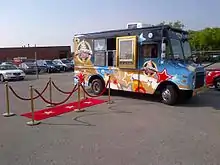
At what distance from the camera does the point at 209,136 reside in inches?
237

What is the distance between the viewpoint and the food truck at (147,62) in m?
9.45

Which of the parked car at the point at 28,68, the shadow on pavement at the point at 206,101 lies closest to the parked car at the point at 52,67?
the parked car at the point at 28,68

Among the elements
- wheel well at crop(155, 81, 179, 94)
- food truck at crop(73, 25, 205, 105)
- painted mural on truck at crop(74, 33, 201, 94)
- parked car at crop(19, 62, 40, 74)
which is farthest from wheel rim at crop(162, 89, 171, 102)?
parked car at crop(19, 62, 40, 74)

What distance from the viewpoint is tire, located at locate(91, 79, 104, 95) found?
473 inches

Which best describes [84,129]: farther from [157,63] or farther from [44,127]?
[157,63]

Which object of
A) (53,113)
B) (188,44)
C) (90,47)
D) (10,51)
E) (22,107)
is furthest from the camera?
(10,51)

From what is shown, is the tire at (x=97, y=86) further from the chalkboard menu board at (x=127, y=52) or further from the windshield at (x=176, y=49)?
the windshield at (x=176, y=49)

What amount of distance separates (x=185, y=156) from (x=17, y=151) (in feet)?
10.9

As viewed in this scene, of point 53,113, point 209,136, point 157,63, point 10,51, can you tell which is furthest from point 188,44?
point 10,51

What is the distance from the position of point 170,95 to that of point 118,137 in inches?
169

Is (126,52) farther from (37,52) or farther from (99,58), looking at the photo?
(37,52)

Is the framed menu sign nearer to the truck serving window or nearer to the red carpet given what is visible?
the truck serving window

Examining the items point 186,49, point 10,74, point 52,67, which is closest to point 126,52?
point 186,49

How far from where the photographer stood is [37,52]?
5775cm
